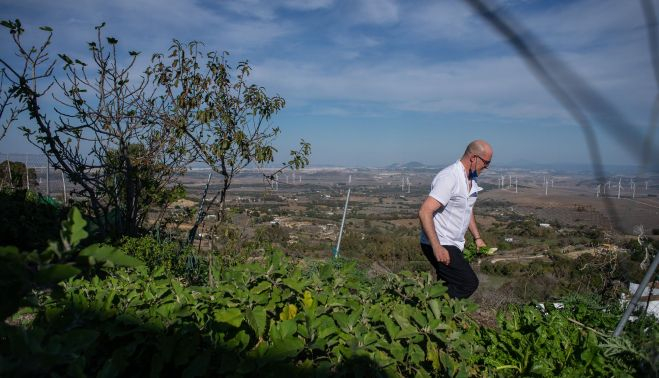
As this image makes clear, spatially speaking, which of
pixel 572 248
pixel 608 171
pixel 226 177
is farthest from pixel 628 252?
pixel 572 248

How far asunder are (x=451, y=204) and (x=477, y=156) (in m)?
0.47

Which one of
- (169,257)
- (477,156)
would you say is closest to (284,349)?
(477,156)

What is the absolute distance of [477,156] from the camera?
12.7 ft

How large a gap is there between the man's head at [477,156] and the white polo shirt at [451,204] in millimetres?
80

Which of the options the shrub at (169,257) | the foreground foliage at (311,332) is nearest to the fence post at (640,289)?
the foreground foliage at (311,332)

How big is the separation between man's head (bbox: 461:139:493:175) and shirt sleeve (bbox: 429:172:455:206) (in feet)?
0.91

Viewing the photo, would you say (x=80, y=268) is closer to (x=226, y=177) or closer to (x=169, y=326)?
(x=169, y=326)

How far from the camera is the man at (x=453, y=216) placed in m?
3.71

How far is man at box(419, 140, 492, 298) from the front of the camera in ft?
12.2

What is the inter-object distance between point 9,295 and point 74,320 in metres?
0.91

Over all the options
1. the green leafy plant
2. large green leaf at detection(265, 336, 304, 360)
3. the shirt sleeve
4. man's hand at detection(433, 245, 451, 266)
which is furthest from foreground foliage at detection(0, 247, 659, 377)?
the shirt sleeve

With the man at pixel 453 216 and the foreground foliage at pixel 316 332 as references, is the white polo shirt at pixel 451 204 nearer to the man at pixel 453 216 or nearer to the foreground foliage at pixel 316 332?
the man at pixel 453 216

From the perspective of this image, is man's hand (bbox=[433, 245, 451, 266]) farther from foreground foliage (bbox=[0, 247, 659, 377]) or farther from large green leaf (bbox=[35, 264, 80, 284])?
large green leaf (bbox=[35, 264, 80, 284])

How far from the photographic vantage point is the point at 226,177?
5852 millimetres
